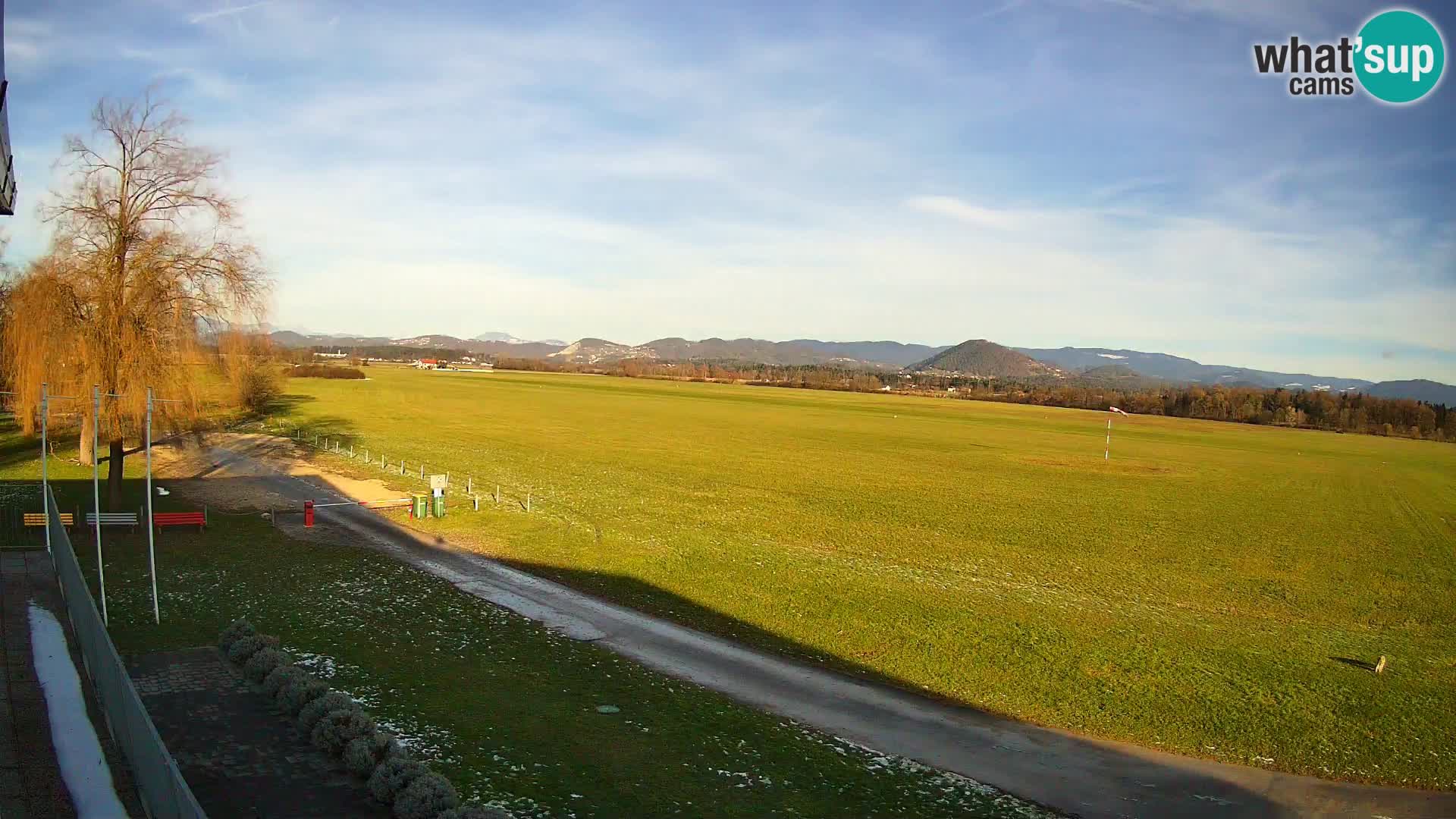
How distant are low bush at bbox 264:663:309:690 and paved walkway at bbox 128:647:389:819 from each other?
138mm

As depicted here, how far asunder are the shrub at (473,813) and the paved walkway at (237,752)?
3.35ft

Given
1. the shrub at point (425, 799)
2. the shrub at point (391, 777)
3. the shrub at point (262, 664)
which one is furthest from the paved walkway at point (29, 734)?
the shrub at point (425, 799)

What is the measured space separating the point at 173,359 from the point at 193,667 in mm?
16004

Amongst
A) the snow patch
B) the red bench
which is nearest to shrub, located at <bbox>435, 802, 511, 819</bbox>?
the snow patch

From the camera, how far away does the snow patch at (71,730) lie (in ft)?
31.4

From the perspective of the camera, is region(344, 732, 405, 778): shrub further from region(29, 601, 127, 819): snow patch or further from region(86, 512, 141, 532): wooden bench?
region(86, 512, 141, 532): wooden bench

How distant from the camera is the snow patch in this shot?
9586 mm

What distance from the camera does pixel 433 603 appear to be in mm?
19344

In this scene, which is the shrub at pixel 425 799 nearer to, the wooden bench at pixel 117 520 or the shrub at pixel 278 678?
the shrub at pixel 278 678

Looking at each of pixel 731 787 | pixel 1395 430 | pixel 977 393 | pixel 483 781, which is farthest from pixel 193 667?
pixel 977 393

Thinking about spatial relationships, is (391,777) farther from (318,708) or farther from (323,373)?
(323,373)

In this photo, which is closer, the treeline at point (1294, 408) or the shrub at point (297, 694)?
the shrub at point (297, 694)

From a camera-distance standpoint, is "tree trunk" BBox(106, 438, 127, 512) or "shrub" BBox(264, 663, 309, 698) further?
"tree trunk" BBox(106, 438, 127, 512)

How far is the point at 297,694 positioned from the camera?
12609 mm
